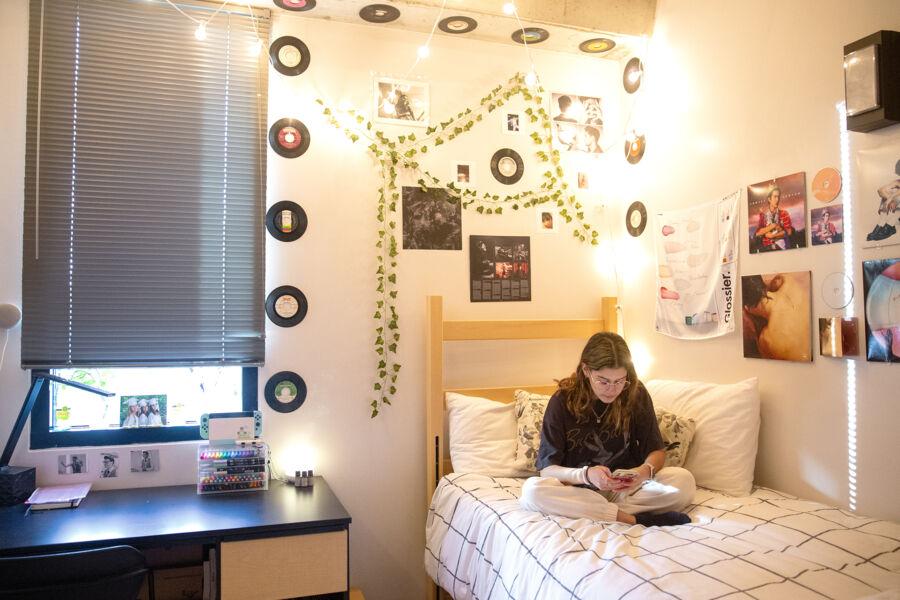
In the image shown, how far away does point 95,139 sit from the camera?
2664mm

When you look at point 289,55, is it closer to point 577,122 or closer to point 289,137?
point 289,137

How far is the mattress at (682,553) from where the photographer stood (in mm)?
1627

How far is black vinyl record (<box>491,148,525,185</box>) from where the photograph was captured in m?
3.28

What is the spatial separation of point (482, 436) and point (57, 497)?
5.43ft

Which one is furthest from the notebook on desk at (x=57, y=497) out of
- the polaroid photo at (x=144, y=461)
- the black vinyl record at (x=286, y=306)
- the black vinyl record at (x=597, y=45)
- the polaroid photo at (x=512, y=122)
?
the black vinyl record at (x=597, y=45)

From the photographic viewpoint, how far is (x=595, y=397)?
2.54 m

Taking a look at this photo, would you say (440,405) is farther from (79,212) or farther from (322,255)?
(79,212)

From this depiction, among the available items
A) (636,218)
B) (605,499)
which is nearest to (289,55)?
(636,218)

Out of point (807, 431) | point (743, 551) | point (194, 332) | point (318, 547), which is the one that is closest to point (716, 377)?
point (807, 431)

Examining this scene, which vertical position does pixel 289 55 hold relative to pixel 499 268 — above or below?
above

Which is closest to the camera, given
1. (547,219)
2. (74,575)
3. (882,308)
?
(74,575)

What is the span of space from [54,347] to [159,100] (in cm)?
109

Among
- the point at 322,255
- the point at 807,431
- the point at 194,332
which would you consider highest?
the point at 322,255

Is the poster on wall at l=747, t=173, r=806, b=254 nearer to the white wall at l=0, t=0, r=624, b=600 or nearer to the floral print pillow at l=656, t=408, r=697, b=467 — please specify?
the floral print pillow at l=656, t=408, r=697, b=467
